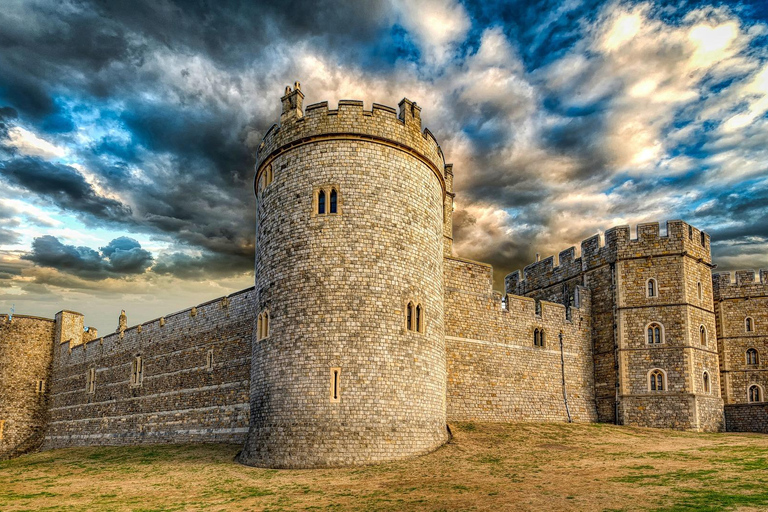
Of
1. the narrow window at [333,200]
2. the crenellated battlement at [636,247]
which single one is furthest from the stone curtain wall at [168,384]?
the crenellated battlement at [636,247]

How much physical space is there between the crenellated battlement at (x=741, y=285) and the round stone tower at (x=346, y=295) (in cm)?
2041

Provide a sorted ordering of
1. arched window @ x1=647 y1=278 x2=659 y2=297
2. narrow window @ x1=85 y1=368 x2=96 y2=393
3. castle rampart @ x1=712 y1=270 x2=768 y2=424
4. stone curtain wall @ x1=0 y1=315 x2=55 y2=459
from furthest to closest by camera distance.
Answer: stone curtain wall @ x1=0 y1=315 x2=55 y2=459 < narrow window @ x1=85 y1=368 x2=96 y2=393 < castle rampart @ x1=712 y1=270 x2=768 y2=424 < arched window @ x1=647 y1=278 x2=659 y2=297

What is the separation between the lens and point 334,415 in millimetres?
A: 18672

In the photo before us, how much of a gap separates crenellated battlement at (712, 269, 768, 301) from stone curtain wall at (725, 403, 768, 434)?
6151 millimetres

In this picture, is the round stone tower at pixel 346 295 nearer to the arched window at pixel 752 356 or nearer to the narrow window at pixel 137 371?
the narrow window at pixel 137 371

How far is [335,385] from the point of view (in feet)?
62.2

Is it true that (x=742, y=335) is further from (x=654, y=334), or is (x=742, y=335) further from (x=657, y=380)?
(x=657, y=380)

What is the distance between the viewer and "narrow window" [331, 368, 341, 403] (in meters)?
18.8

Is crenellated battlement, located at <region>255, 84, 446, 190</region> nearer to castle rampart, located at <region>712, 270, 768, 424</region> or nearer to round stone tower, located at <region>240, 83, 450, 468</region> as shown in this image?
round stone tower, located at <region>240, 83, 450, 468</region>

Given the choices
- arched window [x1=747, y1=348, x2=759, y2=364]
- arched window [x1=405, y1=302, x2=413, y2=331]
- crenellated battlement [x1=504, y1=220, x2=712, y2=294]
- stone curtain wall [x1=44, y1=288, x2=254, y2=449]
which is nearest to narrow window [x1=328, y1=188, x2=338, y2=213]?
arched window [x1=405, y1=302, x2=413, y2=331]

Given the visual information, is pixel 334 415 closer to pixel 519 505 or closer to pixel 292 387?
pixel 292 387

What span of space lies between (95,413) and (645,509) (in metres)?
34.5

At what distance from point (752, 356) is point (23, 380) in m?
46.5

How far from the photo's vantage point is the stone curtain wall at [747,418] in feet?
101
